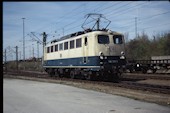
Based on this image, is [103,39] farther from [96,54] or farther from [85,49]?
[85,49]

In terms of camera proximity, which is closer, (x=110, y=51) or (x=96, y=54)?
(x=96, y=54)

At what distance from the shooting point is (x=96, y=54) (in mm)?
21406

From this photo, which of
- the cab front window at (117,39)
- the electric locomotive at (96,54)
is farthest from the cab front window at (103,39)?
the cab front window at (117,39)

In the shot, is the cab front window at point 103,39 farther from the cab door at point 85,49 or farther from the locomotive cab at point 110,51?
the cab door at point 85,49

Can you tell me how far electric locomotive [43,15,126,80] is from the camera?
21469mm

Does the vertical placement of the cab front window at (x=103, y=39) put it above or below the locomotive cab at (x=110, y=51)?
above

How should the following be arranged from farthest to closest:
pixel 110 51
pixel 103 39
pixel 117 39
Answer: pixel 117 39
pixel 103 39
pixel 110 51

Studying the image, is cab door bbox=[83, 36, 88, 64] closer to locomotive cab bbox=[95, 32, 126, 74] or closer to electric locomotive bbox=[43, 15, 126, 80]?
electric locomotive bbox=[43, 15, 126, 80]

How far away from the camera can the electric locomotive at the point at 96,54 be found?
21469mm

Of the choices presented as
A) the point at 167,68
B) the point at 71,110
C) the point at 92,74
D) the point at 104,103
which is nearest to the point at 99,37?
the point at 92,74

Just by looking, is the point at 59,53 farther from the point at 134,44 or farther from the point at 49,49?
the point at 134,44

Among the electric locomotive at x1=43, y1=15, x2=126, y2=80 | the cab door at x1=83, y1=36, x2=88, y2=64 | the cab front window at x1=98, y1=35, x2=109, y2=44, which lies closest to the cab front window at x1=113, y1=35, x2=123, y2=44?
the electric locomotive at x1=43, y1=15, x2=126, y2=80

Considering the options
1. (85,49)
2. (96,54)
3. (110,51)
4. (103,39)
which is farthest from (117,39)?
(85,49)

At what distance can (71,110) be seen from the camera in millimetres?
10180
